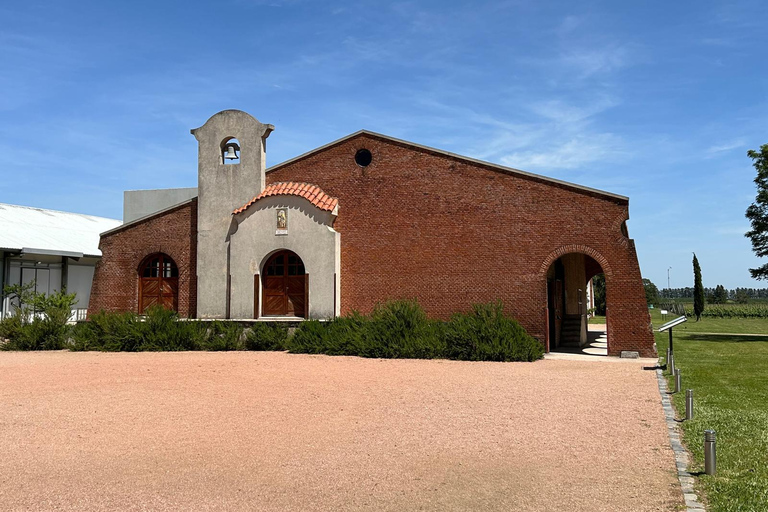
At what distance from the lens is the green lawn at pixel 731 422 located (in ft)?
19.4

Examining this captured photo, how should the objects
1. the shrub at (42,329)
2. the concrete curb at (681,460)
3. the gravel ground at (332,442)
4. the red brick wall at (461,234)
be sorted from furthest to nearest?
the shrub at (42,329), the red brick wall at (461,234), the gravel ground at (332,442), the concrete curb at (681,460)

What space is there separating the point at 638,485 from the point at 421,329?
11.7 m

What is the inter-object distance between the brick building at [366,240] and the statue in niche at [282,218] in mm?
49

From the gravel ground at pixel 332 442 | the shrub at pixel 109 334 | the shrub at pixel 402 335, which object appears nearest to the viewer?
the gravel ground at pixel 332 442

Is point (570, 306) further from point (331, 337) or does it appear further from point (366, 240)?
point (331, 337)

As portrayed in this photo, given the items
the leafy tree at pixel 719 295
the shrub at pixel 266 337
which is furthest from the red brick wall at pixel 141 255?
the leafy tree at pixel 719 295

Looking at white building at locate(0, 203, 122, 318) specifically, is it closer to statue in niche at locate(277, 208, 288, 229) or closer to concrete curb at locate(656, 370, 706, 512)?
statue in niche at locate(277, 208, 288, 229)

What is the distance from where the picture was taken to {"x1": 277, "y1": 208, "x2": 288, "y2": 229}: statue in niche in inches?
820

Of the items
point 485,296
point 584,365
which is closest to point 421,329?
point 485,296

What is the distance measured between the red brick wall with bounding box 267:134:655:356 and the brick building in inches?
1.3

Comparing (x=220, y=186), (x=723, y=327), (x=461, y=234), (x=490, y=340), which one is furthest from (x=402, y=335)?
(x=723, y=327)

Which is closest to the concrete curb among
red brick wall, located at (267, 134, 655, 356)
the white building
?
red brick wall, located at (267, 134, 655, 356)

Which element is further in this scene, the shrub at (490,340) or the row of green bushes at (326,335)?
the row of green bushes at (326,335)

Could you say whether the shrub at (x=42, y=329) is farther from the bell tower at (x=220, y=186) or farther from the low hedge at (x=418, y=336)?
the low hedge at (x=418, y=336)
